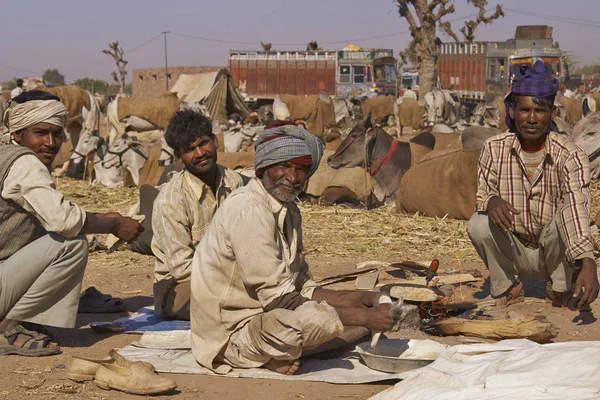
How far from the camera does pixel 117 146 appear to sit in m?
13.7

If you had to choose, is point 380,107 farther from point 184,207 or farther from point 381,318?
point 381,318

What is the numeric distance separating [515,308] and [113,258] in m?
3.81

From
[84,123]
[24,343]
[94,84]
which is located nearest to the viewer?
[24,343]

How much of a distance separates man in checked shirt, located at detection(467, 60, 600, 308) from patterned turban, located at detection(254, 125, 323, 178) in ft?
5.38

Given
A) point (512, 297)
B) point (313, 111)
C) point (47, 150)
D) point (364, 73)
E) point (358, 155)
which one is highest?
point (364, 73)

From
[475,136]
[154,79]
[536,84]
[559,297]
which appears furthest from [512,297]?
[154,79]

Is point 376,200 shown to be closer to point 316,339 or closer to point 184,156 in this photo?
point 184,156

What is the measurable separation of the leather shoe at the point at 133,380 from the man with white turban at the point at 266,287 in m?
0.29

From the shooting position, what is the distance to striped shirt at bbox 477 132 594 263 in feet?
15.6

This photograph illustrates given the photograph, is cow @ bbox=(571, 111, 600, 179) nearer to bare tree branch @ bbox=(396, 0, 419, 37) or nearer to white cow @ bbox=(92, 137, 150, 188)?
white cow @ bbox=(92, 137, 150, 188)

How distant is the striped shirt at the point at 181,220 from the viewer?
472 cm

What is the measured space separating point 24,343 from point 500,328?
2.50 meters

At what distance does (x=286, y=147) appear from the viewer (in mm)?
3625

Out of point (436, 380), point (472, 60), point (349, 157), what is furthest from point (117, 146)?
point (472, 60)
